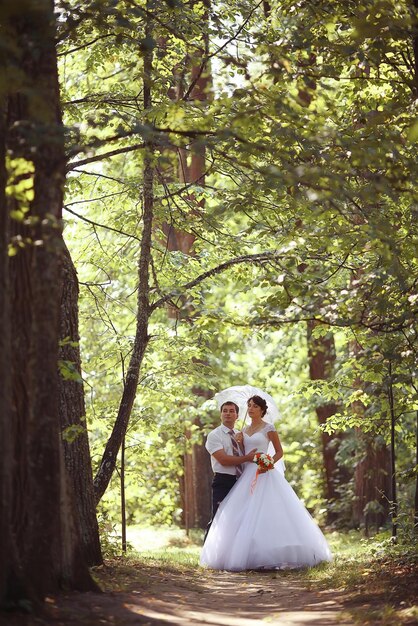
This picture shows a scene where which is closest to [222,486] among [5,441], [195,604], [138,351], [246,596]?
[138,351]

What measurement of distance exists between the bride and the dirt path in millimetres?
955

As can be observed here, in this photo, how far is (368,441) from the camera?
16.5 metres

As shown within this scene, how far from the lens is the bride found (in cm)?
1105

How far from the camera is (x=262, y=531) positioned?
1121cm

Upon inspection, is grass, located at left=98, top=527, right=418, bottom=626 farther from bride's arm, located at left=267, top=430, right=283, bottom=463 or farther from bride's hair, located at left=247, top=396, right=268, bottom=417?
bride's hair, located at left=247, top=396, right=268, bottom=417

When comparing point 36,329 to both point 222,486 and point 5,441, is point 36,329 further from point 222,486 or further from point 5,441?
point 222,486

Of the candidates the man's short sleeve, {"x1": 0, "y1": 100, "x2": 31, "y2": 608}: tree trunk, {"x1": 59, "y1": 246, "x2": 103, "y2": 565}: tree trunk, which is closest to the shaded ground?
{"x1": 0, "y1": 100, "x2": 31, "y2": 608}: tree trunk

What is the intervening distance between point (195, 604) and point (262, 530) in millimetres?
3617

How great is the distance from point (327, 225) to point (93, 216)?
7191 millimetres

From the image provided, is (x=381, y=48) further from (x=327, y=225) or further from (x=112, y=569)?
(x=112, y=569)

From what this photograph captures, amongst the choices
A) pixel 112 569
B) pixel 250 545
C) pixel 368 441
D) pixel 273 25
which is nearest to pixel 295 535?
pixel 250 545

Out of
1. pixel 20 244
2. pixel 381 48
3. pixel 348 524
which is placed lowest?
pixel 348 524

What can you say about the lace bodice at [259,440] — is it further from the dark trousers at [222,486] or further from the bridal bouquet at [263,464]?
the dark trousers at [222,486]

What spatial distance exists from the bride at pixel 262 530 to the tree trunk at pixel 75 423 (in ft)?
8.80
